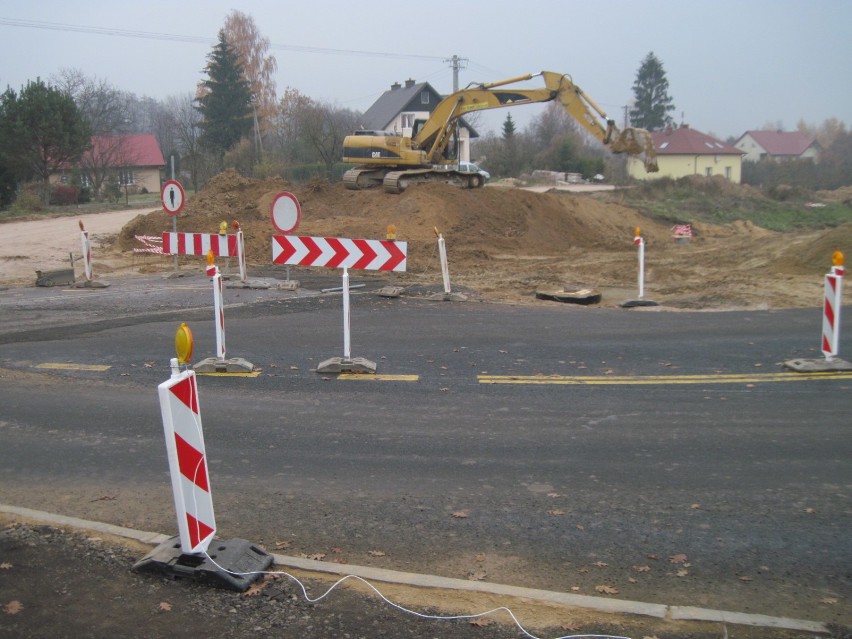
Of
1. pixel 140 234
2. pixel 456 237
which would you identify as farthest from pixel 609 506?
pixel 140 234

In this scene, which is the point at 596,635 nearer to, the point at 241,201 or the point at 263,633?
the point at 263,633

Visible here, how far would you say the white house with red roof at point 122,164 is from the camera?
58500mm

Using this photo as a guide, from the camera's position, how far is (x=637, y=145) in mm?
26000

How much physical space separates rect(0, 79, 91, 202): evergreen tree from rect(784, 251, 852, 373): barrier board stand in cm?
4596

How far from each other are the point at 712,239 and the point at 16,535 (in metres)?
31.7

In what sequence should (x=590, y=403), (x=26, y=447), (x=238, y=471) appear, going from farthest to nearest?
(x=590, y=403) → (x=26, y=447) → (x=238, y=471)

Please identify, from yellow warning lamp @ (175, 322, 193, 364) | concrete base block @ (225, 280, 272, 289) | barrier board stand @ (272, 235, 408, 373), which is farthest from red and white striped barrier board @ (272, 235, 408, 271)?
concrete base block @ (225, 280, 272, 289)

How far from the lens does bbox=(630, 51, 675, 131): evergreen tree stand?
104375 millimetres

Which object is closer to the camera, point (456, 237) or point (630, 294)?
point (630, 294)

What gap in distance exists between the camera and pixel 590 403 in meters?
9.01

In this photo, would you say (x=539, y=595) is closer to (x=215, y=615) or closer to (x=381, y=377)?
(x=215, y=615)

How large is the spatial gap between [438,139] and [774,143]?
85.9 meters

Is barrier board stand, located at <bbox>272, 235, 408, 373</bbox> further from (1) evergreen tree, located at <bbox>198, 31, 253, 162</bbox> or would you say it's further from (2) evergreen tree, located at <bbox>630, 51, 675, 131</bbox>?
(2) evergreen tree, located at <bbox>630, 51, 675, 131</bbox>

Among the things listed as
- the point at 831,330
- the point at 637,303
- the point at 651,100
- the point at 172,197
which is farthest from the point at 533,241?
the point at 651,100
